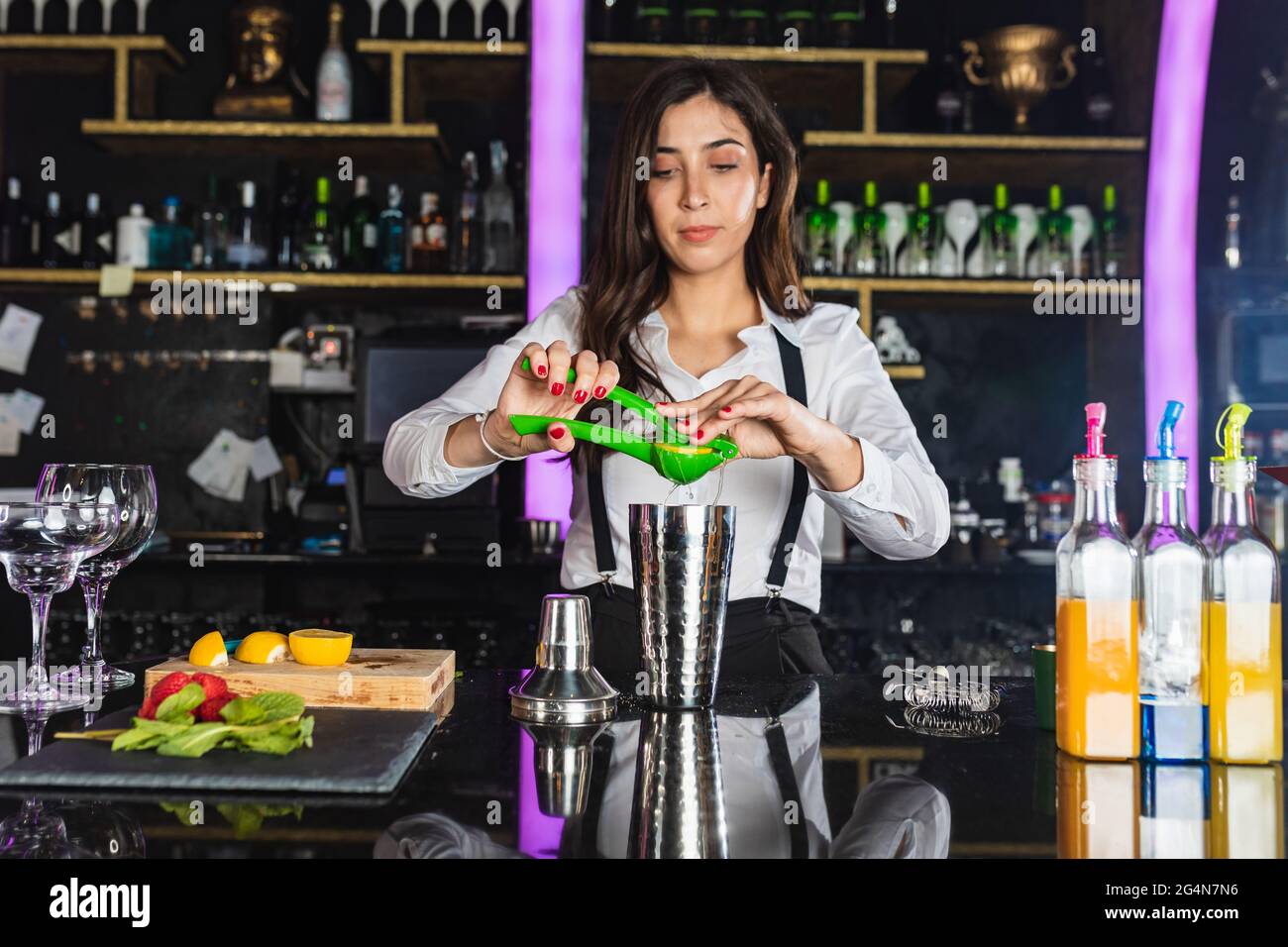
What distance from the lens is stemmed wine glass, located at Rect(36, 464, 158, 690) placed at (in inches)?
43.2

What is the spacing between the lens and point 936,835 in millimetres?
697

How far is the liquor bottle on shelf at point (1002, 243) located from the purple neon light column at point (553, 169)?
1.20 metres

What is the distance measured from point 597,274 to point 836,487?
59 cm

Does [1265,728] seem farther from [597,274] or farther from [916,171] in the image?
[916,171]

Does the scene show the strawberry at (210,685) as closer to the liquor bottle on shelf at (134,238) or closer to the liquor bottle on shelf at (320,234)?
the liquor bottle on shelf at (320,234)

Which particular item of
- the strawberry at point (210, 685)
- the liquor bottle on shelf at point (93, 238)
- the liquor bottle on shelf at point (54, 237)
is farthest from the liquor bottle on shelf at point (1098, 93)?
the strawberry at point (210, 685)

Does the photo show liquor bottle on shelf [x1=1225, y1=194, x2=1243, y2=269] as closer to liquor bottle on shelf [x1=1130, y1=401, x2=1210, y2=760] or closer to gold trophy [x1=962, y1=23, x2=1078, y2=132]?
gold trophy [x1=962, y1=23, x2=1078, y2=132]

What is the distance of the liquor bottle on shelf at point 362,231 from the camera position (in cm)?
312

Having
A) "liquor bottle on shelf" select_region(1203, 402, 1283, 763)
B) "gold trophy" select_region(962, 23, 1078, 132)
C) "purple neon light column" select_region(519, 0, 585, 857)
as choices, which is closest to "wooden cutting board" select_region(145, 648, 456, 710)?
"liquor bottle on shelf" select_region(1203, 402, 1283, 763)

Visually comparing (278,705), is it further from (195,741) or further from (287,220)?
(287,220)

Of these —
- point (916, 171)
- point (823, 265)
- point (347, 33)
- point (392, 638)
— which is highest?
point (347, 33)

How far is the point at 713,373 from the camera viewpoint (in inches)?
64.4
